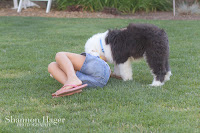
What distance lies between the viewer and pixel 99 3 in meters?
13.7

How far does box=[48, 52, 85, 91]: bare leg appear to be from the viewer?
416 cm

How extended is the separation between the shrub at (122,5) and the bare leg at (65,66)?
31.2 feet

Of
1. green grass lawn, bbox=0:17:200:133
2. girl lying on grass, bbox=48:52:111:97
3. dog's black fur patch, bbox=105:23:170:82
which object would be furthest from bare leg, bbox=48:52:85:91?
dog's black fur patch, bbox=105:23:170:82

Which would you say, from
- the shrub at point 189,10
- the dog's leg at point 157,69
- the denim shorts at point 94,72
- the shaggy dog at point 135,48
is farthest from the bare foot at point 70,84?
the shrub at point 189,10

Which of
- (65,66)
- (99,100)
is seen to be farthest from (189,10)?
(99,100)

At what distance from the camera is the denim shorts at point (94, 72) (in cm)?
431

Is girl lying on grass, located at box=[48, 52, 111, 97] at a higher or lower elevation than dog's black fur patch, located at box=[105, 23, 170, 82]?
lower

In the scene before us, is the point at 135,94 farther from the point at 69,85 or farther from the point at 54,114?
the point at 54,114

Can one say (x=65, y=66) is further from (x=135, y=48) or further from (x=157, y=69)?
(x=157, y=69)

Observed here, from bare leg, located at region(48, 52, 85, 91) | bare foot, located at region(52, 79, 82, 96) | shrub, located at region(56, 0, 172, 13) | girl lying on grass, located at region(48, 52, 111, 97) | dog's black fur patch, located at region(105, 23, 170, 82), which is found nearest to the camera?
bare foot, located at region(52, 79, 82, 96)

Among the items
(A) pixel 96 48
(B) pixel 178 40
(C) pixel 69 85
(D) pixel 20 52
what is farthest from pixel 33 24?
(C) pixel 69 85

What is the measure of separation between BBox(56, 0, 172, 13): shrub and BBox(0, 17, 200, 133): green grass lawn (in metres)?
6.93

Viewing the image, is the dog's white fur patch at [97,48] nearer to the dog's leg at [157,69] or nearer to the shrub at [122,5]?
the dog's leg at [157,69]

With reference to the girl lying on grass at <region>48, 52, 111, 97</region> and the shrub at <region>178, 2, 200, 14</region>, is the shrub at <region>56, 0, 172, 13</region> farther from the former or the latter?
the girl lying on grass at <region>48, 52, 111, 97</region>
